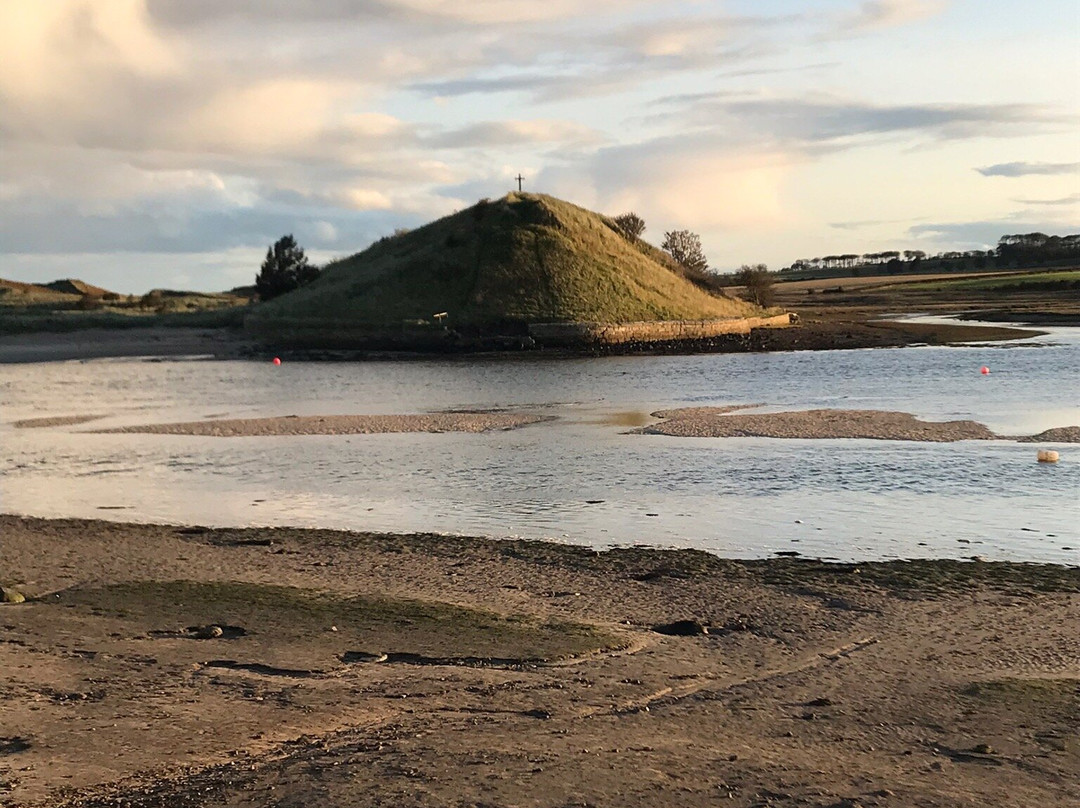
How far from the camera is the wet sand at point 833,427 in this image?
87.5 ft

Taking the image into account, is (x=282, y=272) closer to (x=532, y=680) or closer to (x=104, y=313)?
(x=104, y=313)

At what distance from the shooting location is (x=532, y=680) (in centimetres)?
980

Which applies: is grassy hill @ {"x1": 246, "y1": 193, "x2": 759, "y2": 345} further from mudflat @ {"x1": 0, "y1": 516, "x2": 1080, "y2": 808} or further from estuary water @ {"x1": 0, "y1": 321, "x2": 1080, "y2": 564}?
mudflat @ {"x1": 0, "y1": 516, "x2": 1080, "y2": 808}

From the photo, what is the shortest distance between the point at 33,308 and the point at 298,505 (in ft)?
291

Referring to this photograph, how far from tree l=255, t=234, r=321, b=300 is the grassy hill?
Answer: 422 centimetres

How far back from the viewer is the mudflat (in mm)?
7512

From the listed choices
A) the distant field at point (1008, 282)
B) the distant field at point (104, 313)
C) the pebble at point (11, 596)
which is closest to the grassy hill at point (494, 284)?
the distant field at point (104, 313)

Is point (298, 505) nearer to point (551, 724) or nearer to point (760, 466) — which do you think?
point (760, 466)

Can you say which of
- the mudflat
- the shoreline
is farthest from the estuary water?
the shoreline

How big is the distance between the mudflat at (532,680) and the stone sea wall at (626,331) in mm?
60268

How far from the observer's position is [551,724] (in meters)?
8.63

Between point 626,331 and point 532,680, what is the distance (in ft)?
223

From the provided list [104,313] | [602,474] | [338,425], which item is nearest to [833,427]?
[602,474]

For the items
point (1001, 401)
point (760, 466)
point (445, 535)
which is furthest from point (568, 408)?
point (445, 535)
